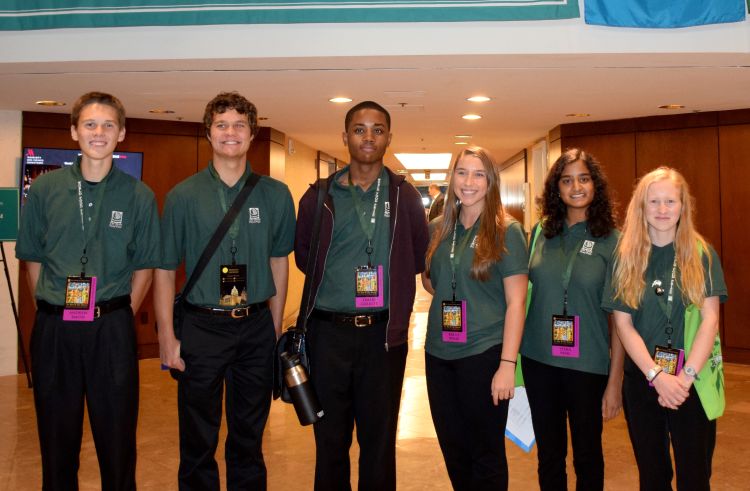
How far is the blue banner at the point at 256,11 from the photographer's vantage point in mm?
4125

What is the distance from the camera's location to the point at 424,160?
13.1 m

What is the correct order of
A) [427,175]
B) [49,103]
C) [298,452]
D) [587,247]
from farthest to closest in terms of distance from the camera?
[427,175] → [49,103] → [298,452] → [587,247]

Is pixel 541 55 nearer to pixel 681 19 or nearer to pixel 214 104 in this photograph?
pixel 681 19

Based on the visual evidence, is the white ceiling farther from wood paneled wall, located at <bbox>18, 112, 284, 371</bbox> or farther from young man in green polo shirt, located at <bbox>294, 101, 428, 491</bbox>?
young man in green polo shirt, located at <bbox>294, 101, 428, 491</bbox>

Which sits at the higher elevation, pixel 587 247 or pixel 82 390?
pixel 587 247

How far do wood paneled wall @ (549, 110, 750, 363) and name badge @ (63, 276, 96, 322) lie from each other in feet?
18.6

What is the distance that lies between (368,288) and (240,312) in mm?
514

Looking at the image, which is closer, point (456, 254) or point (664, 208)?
point (664, 208)

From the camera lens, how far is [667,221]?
2.31 meters

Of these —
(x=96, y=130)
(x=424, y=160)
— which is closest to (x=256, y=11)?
(x=96, y=130)

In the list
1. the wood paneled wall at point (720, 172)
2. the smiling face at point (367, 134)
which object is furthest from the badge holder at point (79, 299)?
the wood paneled wall at point (720, 172)

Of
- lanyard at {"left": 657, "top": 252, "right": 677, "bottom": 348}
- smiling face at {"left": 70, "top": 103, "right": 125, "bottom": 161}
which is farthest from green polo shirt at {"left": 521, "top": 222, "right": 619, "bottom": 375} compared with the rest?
smiling face at {"left": 70, "top": 103, "right": 125, "bottom": 161}

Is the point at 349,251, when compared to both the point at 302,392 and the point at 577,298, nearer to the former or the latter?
the point at 302,392

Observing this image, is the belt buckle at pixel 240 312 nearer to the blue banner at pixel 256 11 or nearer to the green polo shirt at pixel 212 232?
the green polo shirt at pixel 212 232
